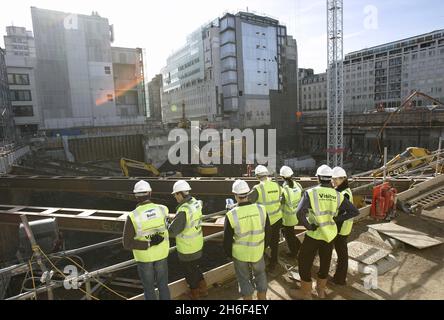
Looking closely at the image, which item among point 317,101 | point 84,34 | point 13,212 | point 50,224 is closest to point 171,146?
point 84,34

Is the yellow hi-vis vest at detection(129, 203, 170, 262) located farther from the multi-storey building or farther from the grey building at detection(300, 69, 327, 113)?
the grey building at detection(300, 69, 327, 113)

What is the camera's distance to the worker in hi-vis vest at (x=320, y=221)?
4.15 metres

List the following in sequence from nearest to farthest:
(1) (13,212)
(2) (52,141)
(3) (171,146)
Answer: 1. (1) (13,212)
2. (2) (52,141)
3. (3) (171,146)

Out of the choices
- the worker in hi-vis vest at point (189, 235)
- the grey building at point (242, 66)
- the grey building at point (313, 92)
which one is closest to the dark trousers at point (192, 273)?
the worker in hi-vis vest at point (189, 235)

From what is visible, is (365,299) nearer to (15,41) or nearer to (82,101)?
(82,101)

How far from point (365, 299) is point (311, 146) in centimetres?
5458

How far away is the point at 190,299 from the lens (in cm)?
462

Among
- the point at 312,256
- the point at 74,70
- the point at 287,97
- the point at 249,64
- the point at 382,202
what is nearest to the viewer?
the point at 312,256

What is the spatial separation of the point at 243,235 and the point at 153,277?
1445 mm

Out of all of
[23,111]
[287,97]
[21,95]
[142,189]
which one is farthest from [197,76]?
[142,189]

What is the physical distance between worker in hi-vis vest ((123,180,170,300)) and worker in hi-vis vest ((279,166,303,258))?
2491 mm

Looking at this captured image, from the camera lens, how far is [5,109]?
1506 inches

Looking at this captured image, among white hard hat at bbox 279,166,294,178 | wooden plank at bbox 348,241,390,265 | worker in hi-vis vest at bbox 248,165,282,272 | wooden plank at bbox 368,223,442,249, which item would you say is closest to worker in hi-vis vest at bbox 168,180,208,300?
worker in hi-vis vest at bbox 248,165,282,272

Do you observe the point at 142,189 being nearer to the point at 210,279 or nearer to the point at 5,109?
the point at 210,279
